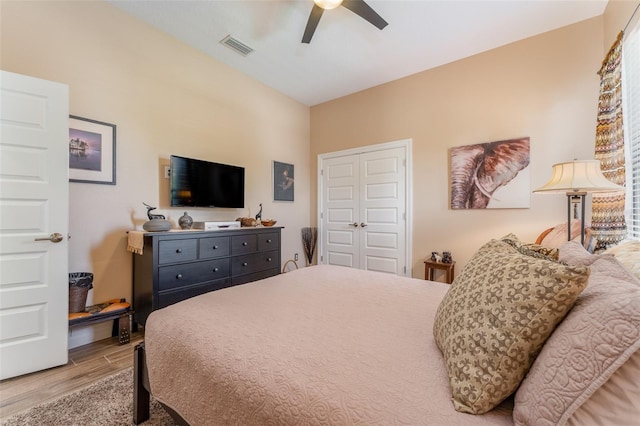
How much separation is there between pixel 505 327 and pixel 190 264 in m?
2.53

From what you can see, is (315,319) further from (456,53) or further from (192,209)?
(456,53)

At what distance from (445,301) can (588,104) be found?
3014 millimetres

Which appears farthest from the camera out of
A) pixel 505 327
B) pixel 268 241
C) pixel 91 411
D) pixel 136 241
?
pixel 268 241

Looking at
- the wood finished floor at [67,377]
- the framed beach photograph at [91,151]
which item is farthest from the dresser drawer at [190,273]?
the framed beach photograph at [91,151]

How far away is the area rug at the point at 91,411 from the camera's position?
141 centimetres

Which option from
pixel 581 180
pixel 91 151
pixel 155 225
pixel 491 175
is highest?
pixel 91 151

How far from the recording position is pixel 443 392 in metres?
0.71

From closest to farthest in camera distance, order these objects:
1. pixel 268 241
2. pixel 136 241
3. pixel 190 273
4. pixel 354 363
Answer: pixel 354 363, pixel 136 241, pixel 190 273, pixel 268 241

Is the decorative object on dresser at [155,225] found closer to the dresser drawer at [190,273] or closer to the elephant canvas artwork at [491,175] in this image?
the dresser drawer at [190,273]

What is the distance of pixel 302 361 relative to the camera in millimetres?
863

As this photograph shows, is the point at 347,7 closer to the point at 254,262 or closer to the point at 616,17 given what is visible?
the point at 616,17

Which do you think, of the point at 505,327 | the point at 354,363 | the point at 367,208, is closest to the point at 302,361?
the point at 354,363

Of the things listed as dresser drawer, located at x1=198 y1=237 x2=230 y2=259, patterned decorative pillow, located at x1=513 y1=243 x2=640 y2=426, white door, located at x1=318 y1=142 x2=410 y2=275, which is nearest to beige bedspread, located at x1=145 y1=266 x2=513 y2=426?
patterned decorative pillow, located at x1=513 y1=243 x2=640 y2=426

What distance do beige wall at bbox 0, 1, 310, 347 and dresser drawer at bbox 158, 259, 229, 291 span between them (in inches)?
20.9
